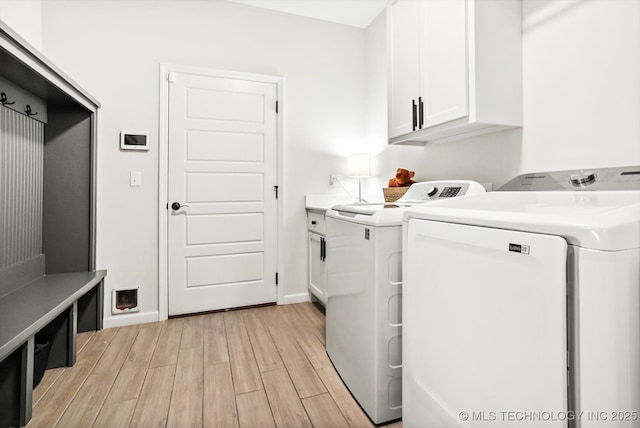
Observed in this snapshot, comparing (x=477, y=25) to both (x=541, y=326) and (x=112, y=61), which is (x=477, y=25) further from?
(x=112, y=61)

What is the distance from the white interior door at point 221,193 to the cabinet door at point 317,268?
34cm

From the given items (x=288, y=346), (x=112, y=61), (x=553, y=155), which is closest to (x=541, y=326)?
(x=553, y=155)

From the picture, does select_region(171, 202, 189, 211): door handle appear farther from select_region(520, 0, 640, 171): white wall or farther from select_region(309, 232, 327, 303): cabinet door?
select_region(520, 0, 640, 171): white wall

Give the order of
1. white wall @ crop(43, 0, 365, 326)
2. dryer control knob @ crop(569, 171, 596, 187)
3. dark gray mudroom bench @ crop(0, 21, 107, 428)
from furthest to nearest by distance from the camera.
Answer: white wall @ crop(43, 0, 365, 326) < dark gray mudroom bench @ crop(0, 21, 107, 428) < dryer control knob @ crop(569, 171, 596, 187)

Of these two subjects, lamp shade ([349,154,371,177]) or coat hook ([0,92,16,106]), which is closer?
coat hook ([0,92,16,106])

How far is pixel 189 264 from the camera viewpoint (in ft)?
8.77

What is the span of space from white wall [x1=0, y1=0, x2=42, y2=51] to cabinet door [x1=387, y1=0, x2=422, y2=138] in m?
2.32

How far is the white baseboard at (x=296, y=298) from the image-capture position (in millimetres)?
2943

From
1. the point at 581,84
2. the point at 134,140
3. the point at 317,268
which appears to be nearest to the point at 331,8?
the point at 134,140

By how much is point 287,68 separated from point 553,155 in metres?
2.25

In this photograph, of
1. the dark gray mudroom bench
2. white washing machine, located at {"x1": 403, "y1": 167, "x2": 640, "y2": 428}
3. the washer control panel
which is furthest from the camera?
the dark gray mudroom bench

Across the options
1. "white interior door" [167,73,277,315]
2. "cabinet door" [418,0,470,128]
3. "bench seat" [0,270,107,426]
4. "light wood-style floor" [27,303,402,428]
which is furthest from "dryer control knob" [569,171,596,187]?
"bench seat" [0,270,107,426]

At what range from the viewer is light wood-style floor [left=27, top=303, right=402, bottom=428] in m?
1.46

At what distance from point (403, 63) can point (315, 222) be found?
1418 millimetres
